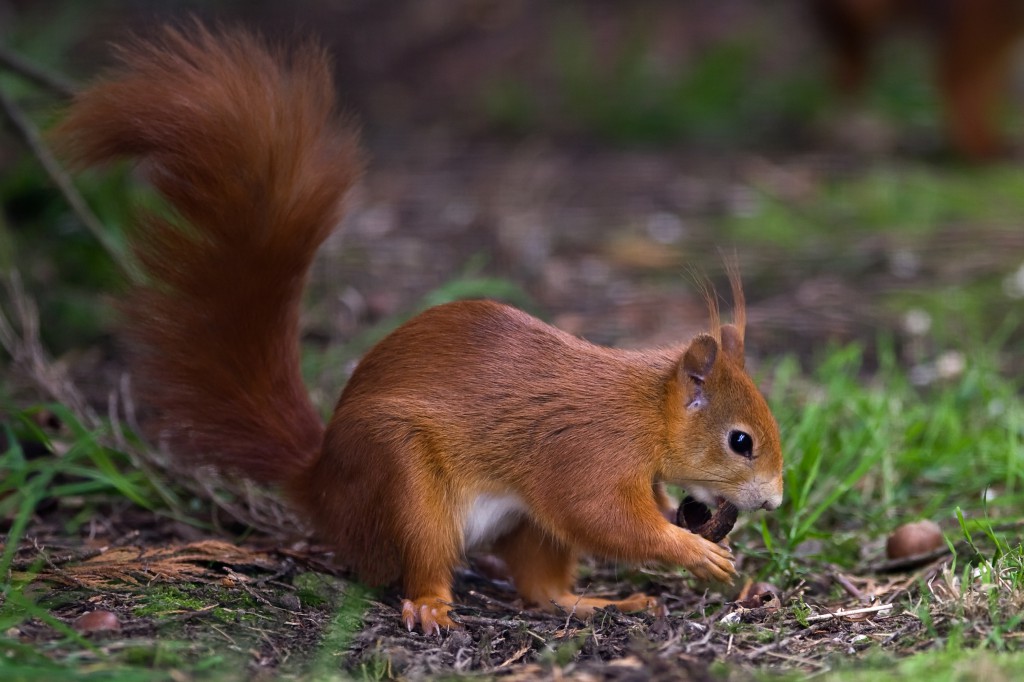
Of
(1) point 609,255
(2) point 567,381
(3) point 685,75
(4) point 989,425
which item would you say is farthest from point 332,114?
(3) point 685,75

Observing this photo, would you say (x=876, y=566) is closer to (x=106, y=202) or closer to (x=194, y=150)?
(x=194, y=150)

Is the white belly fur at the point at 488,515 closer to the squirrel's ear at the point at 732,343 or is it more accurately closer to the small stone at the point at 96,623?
the squirrel's ear at the point at 732,343

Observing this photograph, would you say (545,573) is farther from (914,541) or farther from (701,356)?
(914,541)

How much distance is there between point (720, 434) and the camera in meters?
2.63

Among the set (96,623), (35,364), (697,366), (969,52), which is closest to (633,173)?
(969,52)

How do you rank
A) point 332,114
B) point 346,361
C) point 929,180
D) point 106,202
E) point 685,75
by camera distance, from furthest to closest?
point 685,75 → point 929,180 → point 106,202 → point 346,361 → point 332,114

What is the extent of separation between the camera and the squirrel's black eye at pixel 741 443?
2.60m

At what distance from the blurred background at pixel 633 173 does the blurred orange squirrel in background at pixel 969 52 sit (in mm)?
14

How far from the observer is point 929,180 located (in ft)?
21.6

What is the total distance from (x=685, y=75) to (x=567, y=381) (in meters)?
5.54

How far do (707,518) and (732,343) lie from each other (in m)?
0.42

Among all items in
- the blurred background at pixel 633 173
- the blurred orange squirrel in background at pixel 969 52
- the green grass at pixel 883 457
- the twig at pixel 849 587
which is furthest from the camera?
the blurred orange squirrel in background at pixel 969 52

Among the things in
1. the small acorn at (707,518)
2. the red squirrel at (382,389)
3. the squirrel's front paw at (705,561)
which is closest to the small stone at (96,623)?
the red squirrel at (382,389)

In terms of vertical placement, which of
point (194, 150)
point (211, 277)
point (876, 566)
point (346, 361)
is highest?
point (194, 150)
